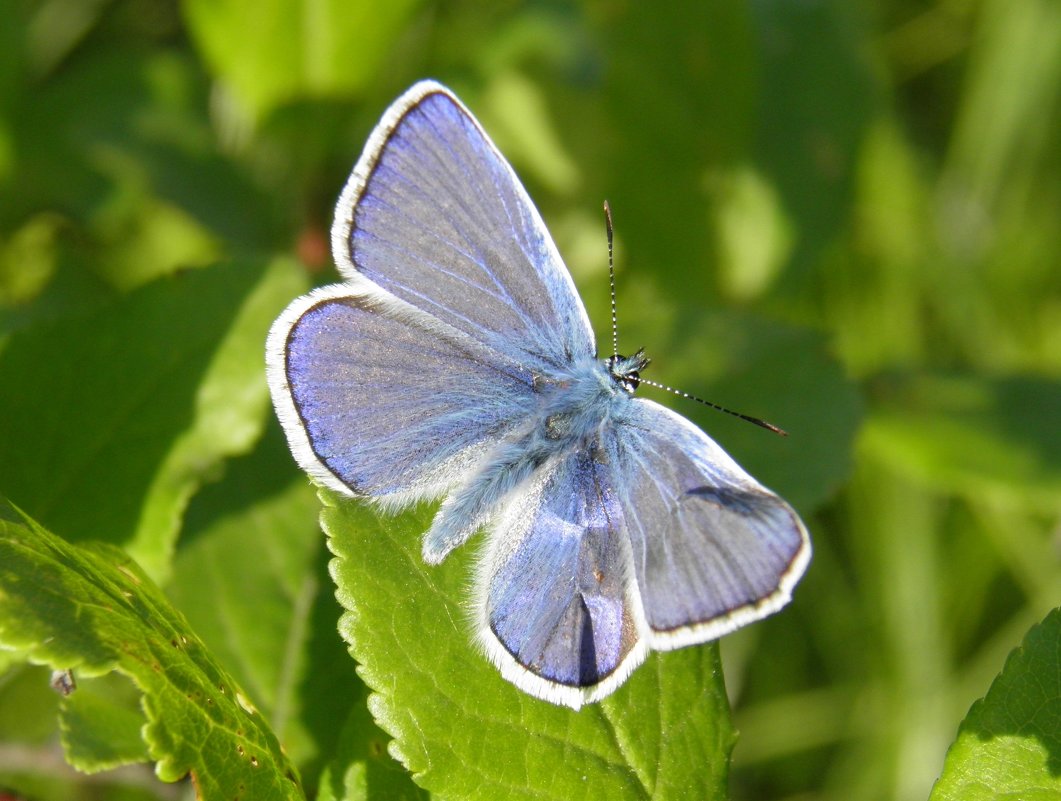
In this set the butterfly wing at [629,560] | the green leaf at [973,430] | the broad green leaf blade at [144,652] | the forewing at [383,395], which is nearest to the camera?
the broad green leaf blade at [144,652]

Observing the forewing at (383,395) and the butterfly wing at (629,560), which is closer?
the butterfly wing at (629,560)

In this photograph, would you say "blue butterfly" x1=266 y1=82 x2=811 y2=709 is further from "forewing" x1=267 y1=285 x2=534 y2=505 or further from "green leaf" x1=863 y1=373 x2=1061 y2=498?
"green leaf" x1=863 y1=373 x2=1061 y2=498

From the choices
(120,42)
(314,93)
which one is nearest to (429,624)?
(314,93)

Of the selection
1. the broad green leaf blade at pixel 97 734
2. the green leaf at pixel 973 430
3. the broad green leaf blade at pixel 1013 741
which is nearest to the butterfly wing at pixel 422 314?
the broad green leaf blade at pixel 97 734

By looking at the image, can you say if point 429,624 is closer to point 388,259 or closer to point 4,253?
point 388,259

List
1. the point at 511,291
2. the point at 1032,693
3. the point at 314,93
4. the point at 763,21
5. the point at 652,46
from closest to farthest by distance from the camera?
the point at 1032,693 → the point at 511,291 → the point at 314,93 → the point at 652,46 → the point at 763,21

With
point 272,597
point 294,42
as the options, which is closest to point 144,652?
point 272,597

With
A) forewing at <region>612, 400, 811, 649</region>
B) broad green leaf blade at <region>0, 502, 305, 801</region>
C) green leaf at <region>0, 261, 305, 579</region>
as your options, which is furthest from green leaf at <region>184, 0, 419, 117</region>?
broad green leaf blade at <region>0, 502, 305, 801</region>

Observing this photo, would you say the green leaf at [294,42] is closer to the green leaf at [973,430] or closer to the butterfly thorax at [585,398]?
the butterfly thorax at [585,398]
